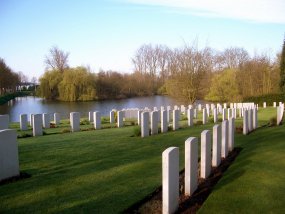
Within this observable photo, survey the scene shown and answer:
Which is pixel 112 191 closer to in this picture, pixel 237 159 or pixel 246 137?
pixel 237 159

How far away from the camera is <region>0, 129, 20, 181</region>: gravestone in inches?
233

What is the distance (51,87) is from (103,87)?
9040 mm

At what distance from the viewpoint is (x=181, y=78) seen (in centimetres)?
2945

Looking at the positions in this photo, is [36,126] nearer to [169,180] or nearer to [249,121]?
[249,121]

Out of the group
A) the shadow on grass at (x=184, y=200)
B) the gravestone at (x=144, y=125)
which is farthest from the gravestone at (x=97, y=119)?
the shadow on grass at (x=184, y=200)

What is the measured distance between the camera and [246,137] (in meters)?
11.4

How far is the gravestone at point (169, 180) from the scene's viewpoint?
4.40 meters

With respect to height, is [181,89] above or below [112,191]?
above

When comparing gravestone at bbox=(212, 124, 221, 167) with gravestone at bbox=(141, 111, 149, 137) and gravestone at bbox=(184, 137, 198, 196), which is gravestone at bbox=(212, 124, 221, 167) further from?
gravestone at bbox=(141, 111, 149, 137)

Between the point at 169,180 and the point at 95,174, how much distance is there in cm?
231

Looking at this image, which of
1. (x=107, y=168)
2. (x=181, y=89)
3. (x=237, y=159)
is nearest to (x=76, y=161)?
(x=107, y=168)

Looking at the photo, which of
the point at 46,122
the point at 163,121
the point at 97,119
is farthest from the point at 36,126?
the point at 163,121

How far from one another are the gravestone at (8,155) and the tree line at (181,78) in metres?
22.9

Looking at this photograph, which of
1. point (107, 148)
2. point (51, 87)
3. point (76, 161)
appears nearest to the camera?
point (76, 161)
